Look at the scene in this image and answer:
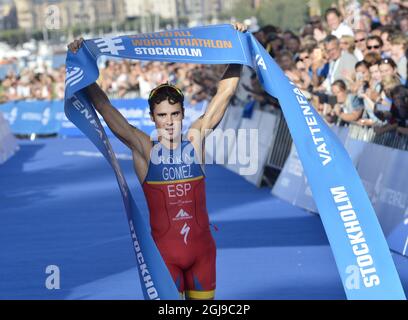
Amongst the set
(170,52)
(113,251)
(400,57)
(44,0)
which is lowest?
(44,0)

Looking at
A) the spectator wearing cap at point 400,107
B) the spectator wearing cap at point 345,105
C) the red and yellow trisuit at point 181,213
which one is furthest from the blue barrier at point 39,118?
the red and yellow trisuit at point 181,213

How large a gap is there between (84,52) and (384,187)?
22.1 ft

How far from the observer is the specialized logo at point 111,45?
767 centimetres

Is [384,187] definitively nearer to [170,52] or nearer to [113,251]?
[113,251]

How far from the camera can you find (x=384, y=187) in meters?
13.6

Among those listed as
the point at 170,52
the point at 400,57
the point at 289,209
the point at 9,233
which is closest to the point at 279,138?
the point at 289,209

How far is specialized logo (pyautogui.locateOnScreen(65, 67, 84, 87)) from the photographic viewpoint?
7.55 metres

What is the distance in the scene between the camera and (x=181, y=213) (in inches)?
292

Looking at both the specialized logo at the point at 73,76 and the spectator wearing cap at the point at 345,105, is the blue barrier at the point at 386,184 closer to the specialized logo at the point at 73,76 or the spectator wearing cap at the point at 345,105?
the spectator wearing cap at the point at 345,105

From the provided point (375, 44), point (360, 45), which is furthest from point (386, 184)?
point (360, 45)

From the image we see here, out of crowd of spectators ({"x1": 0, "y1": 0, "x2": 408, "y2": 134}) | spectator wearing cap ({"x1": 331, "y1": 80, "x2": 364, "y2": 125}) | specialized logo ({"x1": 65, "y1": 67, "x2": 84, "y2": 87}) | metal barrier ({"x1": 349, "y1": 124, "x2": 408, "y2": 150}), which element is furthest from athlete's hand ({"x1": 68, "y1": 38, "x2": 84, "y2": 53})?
spectator wearing cap ({"x1": 331, "y1": 80, "x2": 364, "y2": 125})

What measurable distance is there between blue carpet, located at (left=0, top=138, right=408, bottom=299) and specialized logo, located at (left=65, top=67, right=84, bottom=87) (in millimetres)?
3485

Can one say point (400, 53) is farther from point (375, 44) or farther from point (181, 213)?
point (181, 213)
